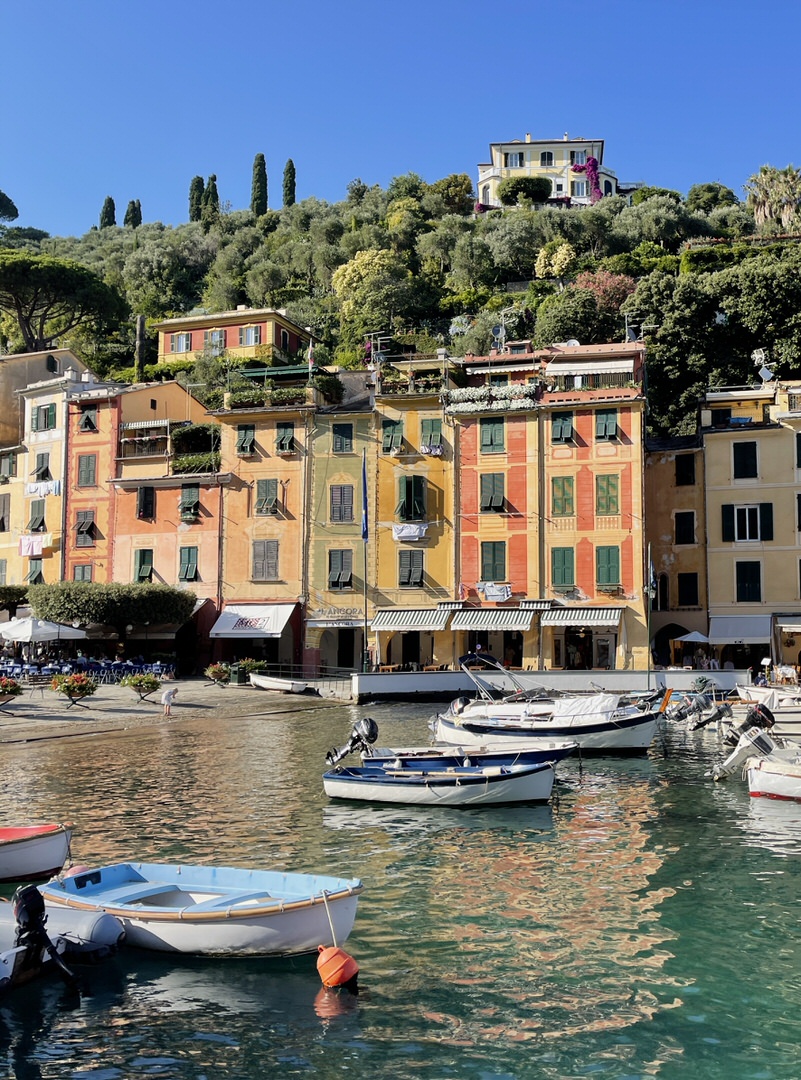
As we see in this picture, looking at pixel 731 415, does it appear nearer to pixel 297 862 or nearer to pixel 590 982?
pixel 297 862

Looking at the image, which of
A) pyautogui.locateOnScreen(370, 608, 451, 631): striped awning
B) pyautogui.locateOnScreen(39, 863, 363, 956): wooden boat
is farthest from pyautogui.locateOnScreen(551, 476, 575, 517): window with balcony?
pyautogui.locateOnScreen(39, 863, 363, 956): wooden boat

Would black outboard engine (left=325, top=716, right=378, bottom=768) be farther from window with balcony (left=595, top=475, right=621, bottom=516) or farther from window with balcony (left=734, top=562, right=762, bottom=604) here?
window with balcony (left=734, top=562, right=762, bottom=604)

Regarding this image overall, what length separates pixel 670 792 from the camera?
27.2 m

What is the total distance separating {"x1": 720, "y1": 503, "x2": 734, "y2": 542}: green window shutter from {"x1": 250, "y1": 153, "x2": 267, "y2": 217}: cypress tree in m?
107

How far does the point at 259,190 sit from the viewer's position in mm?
146875

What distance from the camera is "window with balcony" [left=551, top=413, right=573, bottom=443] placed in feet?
178

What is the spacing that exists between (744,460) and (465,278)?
167 feet

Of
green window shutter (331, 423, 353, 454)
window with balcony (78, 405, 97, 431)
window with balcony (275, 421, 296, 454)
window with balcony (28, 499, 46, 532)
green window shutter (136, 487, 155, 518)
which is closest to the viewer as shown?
green window shutter (331, 423, 353, 454)

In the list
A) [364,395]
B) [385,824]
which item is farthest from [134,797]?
[364,395]

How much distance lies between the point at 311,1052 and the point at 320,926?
249 cm

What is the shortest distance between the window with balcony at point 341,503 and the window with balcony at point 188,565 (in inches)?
316

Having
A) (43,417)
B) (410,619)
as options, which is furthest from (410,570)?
(43,417)

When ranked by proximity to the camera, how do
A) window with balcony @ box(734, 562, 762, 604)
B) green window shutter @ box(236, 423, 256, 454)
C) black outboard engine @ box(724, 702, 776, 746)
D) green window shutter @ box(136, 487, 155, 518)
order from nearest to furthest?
1. black outboard engine @ box(724, 702, 776, 746)
2. window with balcony @ box(734, 562, 762, 604)
3. green window shutter @ box(236, 423, 256, 454)
4. green window shutter @ box(136, 487, 155, 518)

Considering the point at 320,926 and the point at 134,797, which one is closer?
the point at 320,926
